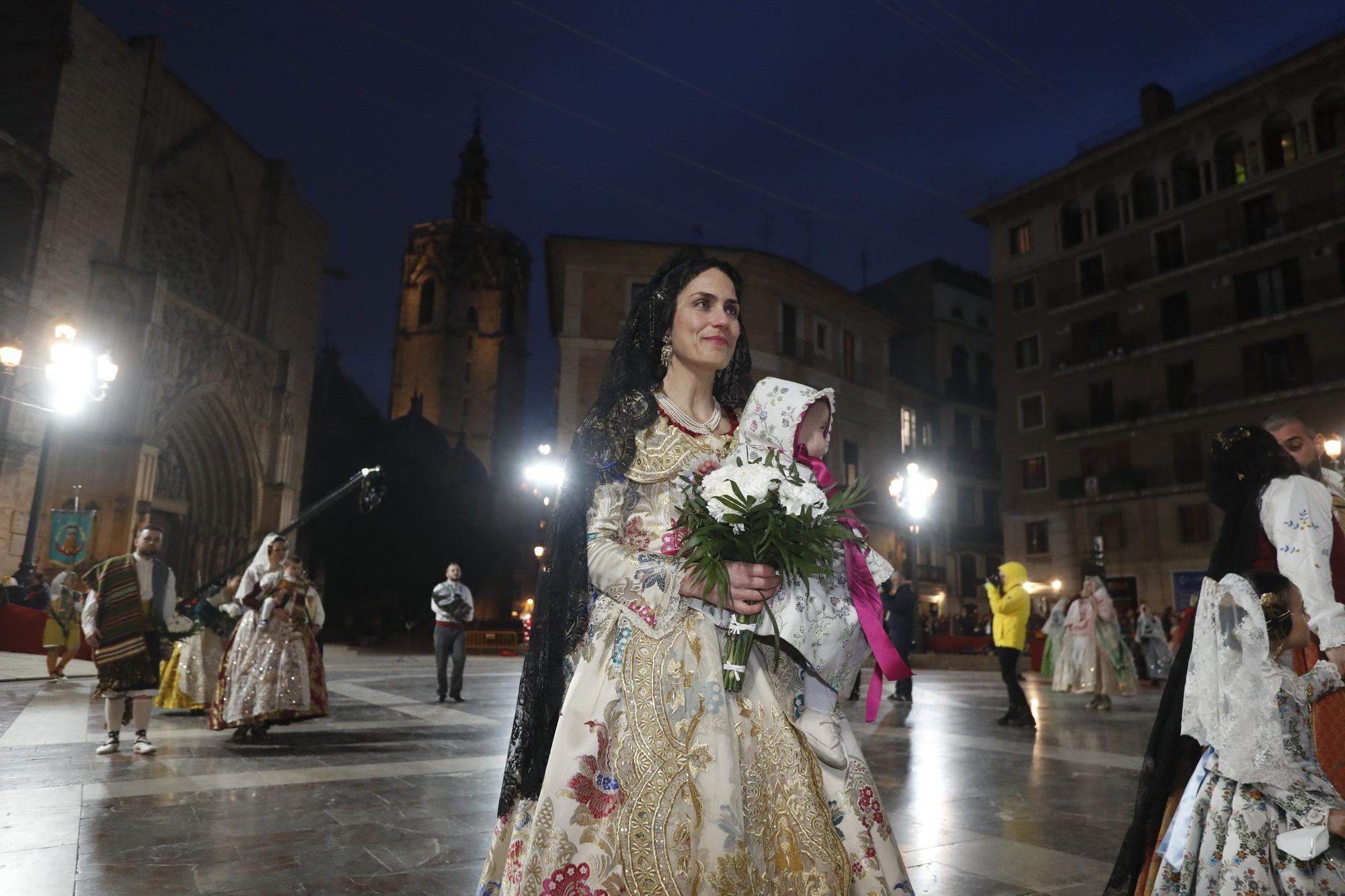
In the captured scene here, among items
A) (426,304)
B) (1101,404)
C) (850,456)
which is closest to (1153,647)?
(1101,404)

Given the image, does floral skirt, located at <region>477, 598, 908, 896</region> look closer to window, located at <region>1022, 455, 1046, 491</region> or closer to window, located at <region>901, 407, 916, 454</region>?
window, located at <region>1022, 455, 1046, 491</region>

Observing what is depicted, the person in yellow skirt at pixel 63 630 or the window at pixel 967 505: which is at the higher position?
the window at pixel 967 505

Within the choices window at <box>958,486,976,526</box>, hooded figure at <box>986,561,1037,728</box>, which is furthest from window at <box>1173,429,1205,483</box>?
hooded figure at <box>986,561,1037,728</box>

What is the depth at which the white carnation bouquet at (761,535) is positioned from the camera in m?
1.83

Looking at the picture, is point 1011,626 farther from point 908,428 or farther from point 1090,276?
point 908,428

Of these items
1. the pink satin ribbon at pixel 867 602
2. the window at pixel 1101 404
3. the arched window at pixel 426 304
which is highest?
the arched window at pixel 426 304

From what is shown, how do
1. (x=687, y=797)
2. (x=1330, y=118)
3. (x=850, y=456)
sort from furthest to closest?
(x=850, y=456) < (x=1330, y=118) < (x=687, y=797)

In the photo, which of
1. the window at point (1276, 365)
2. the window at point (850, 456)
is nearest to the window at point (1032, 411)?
the window at point (850, 456)

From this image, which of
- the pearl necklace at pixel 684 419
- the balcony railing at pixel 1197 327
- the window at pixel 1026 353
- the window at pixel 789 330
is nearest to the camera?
the pearl necklace at pixel 684 419

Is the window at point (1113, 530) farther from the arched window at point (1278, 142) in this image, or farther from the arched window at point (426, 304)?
the arched window at point (426, 304)

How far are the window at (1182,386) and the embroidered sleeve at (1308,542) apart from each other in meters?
28.1

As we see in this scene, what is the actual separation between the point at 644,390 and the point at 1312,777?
2.31 metres

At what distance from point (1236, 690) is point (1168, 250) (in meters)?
31.0

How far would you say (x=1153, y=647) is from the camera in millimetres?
16641
